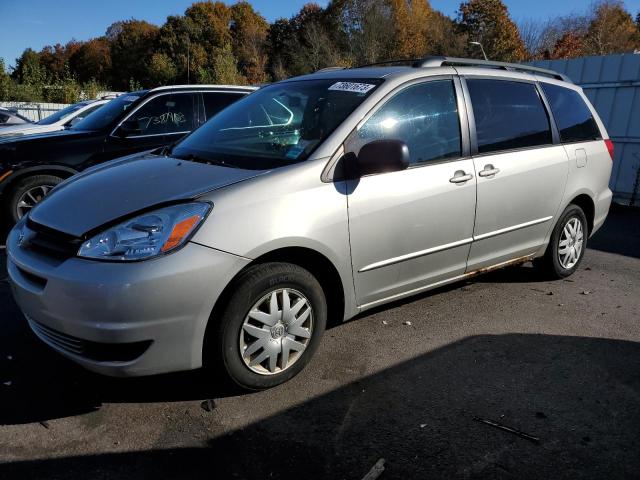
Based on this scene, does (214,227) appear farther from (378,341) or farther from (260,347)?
(378,341)

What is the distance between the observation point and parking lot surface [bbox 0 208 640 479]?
2367 mm

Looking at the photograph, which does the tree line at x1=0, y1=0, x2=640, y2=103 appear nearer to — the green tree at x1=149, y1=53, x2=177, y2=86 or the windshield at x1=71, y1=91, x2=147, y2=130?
the green tree at x1=149, y1=53, x2=177, y2=86

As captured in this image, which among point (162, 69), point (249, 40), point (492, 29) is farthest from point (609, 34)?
point (162, 69)

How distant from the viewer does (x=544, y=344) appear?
363cm

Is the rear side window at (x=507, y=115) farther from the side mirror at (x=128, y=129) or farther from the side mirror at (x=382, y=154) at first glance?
the side mirror at (x=128, y=129)

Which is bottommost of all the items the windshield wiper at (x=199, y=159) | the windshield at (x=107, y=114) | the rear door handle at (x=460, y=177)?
the rear door handle at (x=460, y=177)

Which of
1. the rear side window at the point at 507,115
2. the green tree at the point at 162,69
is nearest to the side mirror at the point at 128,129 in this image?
the rear side window at the point at 507,115

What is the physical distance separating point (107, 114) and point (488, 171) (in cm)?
491

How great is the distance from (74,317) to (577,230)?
4222 millimetres

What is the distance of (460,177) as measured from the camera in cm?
363

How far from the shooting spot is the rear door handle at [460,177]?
3592 millimetres

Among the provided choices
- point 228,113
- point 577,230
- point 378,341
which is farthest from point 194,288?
point 577,230

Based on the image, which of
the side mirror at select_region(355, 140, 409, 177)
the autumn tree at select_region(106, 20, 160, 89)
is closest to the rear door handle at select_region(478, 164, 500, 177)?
the side mirror at select_region(355, 140, 409, 177)

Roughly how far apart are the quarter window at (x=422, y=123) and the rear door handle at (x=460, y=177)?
0.43ft
